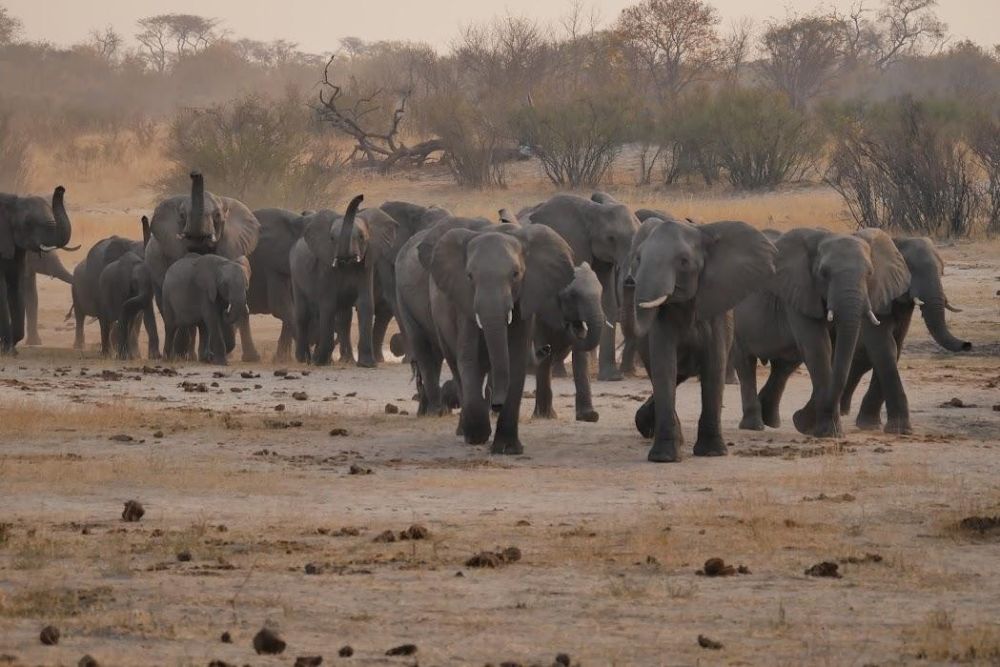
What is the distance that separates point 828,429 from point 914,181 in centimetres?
2003

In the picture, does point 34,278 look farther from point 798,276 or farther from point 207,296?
point 798,276

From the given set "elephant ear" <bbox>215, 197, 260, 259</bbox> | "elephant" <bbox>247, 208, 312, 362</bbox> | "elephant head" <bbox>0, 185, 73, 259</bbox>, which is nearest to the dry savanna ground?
"elephant head" <bbox>0, 185, 73, 259</bbox>

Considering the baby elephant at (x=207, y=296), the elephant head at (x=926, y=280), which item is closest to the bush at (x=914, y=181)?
the baby elephant at (x=207, y=296)

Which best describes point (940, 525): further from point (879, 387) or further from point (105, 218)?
point (105, 218)

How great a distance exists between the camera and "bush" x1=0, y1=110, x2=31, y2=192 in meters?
48.8

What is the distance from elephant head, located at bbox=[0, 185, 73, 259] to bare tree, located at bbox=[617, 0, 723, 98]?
152 ft

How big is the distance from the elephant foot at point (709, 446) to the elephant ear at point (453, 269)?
5.23 ft

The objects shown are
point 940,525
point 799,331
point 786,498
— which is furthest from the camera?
point 799,331

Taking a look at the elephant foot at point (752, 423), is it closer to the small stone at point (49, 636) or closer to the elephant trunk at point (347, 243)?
the elephant trunk at point (347, 243)

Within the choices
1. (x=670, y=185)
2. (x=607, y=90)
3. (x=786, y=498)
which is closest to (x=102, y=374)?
(x=786, y=498)

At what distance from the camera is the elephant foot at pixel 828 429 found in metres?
13.9

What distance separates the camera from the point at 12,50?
255ft

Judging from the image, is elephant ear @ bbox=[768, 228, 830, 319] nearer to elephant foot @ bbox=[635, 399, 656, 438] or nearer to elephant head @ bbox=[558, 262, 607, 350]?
elephant foot @ bbox=[635, 399, 656, 438]

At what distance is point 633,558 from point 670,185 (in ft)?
114
